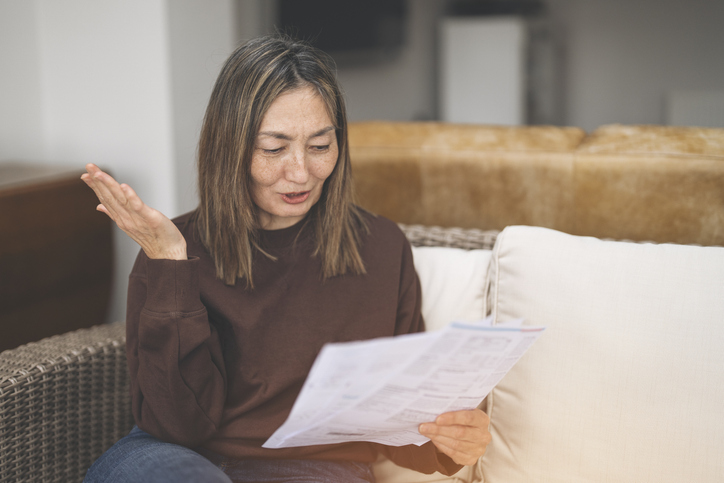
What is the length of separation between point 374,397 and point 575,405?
46 centimetres

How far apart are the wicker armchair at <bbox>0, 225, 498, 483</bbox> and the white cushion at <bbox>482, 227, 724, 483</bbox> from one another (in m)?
0.30

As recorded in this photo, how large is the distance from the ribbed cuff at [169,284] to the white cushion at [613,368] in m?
0.56

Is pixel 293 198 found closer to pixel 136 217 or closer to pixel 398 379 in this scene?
pixel 136 217

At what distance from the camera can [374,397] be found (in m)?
0.72

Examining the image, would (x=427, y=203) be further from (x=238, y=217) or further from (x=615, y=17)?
(x=615, y=17)

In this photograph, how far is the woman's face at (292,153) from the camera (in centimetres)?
99

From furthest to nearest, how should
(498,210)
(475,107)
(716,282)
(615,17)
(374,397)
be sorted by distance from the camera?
(475,107), (615,17), (498,210), (716,282), (374,397)

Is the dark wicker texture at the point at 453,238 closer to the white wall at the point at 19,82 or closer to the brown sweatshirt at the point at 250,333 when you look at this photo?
the brown sweatshirt at the point at 250,333

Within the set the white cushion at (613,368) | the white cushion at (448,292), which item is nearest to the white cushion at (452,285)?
the white cushion at (448,292)

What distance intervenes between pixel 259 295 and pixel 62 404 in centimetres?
45

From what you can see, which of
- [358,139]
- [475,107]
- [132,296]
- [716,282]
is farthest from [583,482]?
[475,107]

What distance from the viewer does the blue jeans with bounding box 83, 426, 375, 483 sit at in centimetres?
87

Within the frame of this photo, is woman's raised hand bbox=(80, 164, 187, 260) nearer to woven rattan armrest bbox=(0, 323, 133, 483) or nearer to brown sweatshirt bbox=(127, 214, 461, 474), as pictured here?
brown sweatshirt bbox=(127, 214, 461, 474)

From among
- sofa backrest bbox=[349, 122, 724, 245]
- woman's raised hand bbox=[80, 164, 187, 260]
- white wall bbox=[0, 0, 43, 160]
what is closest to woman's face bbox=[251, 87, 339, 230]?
woman's raised hand bbox=[80, 164, 187, 260]
